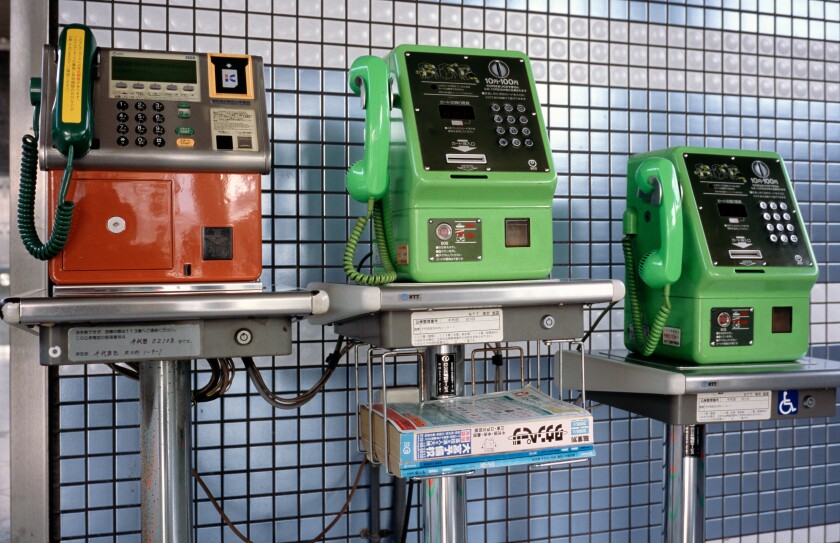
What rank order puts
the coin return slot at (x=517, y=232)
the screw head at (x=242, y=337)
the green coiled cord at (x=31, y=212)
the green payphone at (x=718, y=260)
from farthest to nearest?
the green payphone at (x=718, y=260), the coin return slot at (x=517, y=232), the screw head at (x=242, y=337), the green coiled cord at (x=31, y=212)

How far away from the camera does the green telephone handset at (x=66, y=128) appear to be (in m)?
1.49

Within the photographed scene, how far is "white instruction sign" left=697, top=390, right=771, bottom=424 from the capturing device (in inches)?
79.4

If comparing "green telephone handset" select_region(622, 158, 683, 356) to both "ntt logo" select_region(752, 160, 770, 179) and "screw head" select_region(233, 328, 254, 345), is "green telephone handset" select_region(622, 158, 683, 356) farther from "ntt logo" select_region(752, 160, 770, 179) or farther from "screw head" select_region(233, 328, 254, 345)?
"screw head" select_region(233, 328, 254, 345)

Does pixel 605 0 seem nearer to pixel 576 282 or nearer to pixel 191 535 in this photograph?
pixel 576 282

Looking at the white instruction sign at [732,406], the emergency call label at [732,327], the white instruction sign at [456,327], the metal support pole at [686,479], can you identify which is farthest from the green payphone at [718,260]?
the white instruction sign at [456,327]

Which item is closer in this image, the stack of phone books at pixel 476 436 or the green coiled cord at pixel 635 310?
the stack of phone books at pixel 476 436

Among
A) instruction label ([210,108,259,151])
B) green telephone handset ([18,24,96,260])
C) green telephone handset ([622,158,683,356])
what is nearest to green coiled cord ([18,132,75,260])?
green telephone handset ([18,24,96,260])

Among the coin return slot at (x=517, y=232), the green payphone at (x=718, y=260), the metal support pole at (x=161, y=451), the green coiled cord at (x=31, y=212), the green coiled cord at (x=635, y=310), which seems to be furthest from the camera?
the green coiled cord at (x=635, y=310)

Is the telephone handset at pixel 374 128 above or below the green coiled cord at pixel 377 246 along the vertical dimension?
above

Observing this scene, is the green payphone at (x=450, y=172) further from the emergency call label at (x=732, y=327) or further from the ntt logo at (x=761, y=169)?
the ntt logo at (x=761, y=169)

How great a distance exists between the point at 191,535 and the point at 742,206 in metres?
1.73

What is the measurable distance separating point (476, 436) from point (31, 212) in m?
1.09

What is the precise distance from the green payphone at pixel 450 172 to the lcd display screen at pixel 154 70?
0.40 m

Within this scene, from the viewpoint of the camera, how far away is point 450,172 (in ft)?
5.79
